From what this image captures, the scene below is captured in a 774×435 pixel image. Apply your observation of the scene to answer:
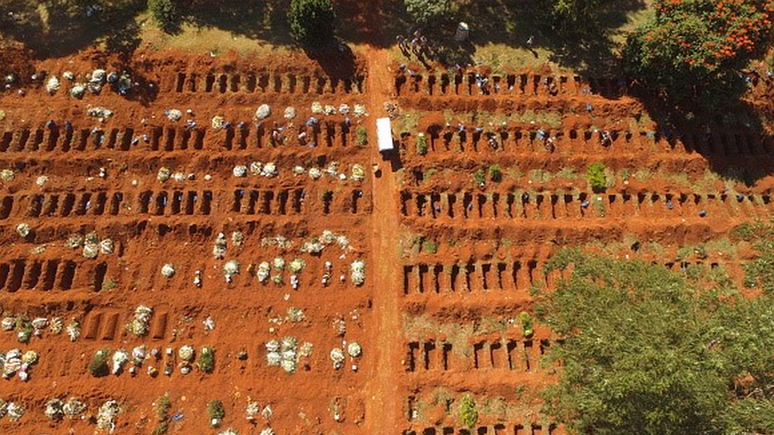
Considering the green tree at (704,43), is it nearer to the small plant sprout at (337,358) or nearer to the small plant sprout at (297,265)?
the small plant sprout at (297,265)

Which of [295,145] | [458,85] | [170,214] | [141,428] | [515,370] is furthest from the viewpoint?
[458,85]

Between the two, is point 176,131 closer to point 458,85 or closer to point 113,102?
point 113,102

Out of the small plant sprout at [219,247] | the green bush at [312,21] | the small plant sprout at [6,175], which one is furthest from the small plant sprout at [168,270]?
the green bush at [312,21]

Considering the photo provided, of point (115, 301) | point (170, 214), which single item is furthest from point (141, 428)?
point (170, 214)

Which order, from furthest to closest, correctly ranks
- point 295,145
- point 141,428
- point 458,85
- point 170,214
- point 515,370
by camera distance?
1. point 458,85
2. point 295,145
3. point 170,214
4. point 515,370
5. point 141,428

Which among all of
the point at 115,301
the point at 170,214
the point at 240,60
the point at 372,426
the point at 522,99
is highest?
the point at 240,60
